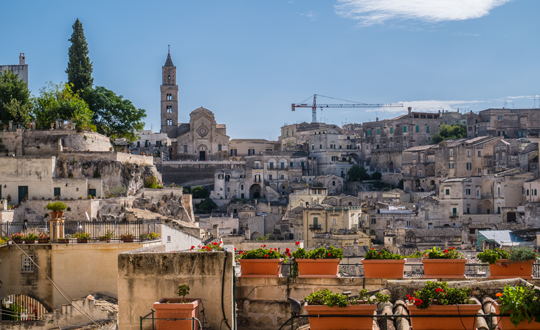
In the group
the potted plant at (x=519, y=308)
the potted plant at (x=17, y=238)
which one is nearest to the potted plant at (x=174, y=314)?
the potted plant at (x=519, y=308)

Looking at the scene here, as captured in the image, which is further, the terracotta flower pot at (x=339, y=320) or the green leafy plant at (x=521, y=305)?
the terracotta flower pot at (x=339, y=320)

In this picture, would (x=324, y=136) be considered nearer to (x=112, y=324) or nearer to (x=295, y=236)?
(x=295, y=236)

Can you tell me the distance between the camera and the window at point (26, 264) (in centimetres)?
1616

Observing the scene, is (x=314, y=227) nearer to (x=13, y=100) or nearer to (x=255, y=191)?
(x=255, y=191)

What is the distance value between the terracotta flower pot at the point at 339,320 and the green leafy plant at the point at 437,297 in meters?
0.58

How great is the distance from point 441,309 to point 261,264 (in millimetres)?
3164

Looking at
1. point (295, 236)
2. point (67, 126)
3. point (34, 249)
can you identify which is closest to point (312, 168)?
point (295, 236)

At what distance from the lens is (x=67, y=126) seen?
1719 inches

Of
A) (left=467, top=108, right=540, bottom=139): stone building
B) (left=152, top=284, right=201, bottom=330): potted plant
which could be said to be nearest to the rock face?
(left=152, top=284, right=201, bottom=330): potted plant

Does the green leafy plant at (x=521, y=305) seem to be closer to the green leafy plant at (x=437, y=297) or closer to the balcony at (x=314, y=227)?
the green leafy plant at (x=437, y=297)

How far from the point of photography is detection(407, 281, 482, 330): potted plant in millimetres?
7176

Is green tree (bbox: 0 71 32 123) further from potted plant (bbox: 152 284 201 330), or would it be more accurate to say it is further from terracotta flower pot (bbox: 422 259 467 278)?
terracotta flower pot (bbox: 422 259 467 278)

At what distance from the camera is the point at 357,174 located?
83.9 metres

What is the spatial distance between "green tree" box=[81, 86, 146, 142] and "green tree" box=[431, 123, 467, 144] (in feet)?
164
